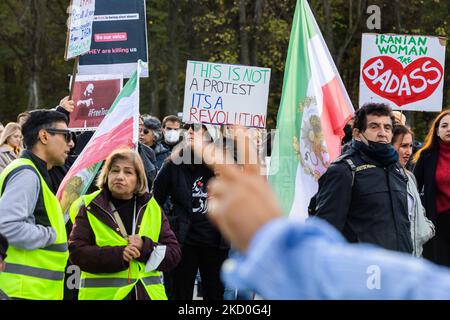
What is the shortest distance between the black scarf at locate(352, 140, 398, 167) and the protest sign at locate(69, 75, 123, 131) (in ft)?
13.7

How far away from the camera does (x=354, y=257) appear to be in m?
1.43

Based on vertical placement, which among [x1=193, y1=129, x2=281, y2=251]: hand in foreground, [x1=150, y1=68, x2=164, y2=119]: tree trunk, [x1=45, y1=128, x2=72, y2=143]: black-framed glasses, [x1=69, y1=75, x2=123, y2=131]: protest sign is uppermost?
[x1=150, y1=68, x2=164, y2=119]: tree trunk

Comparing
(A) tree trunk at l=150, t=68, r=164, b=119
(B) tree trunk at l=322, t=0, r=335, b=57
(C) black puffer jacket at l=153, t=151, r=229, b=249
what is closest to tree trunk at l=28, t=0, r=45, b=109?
(A) tree trunk at l=150, t=68, r=164, b=119

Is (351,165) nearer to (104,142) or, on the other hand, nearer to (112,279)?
(112,279)

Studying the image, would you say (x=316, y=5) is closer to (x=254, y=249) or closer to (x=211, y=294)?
(x=211, y=294)

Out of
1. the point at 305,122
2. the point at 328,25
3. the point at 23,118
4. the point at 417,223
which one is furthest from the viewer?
the point at 328,25

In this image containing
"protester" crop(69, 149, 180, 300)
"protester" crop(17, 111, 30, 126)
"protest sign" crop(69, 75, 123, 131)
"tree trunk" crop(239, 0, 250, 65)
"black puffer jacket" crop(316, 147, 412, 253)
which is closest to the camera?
"black puffer jacket" crop(316, 147, 412, 253)

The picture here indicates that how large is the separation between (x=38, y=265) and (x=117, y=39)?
242 inches

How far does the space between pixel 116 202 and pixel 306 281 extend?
4.97 meters

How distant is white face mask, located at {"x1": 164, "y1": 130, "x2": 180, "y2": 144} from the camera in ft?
38.8

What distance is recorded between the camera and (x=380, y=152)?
6176mm

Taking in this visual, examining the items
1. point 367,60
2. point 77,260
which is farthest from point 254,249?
point 367,60

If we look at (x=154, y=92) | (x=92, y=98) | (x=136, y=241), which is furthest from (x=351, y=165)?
(x=154, y=92)

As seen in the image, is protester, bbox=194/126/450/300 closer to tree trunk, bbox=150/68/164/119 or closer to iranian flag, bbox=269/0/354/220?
iranian flag, bbox=269/0/354/220
